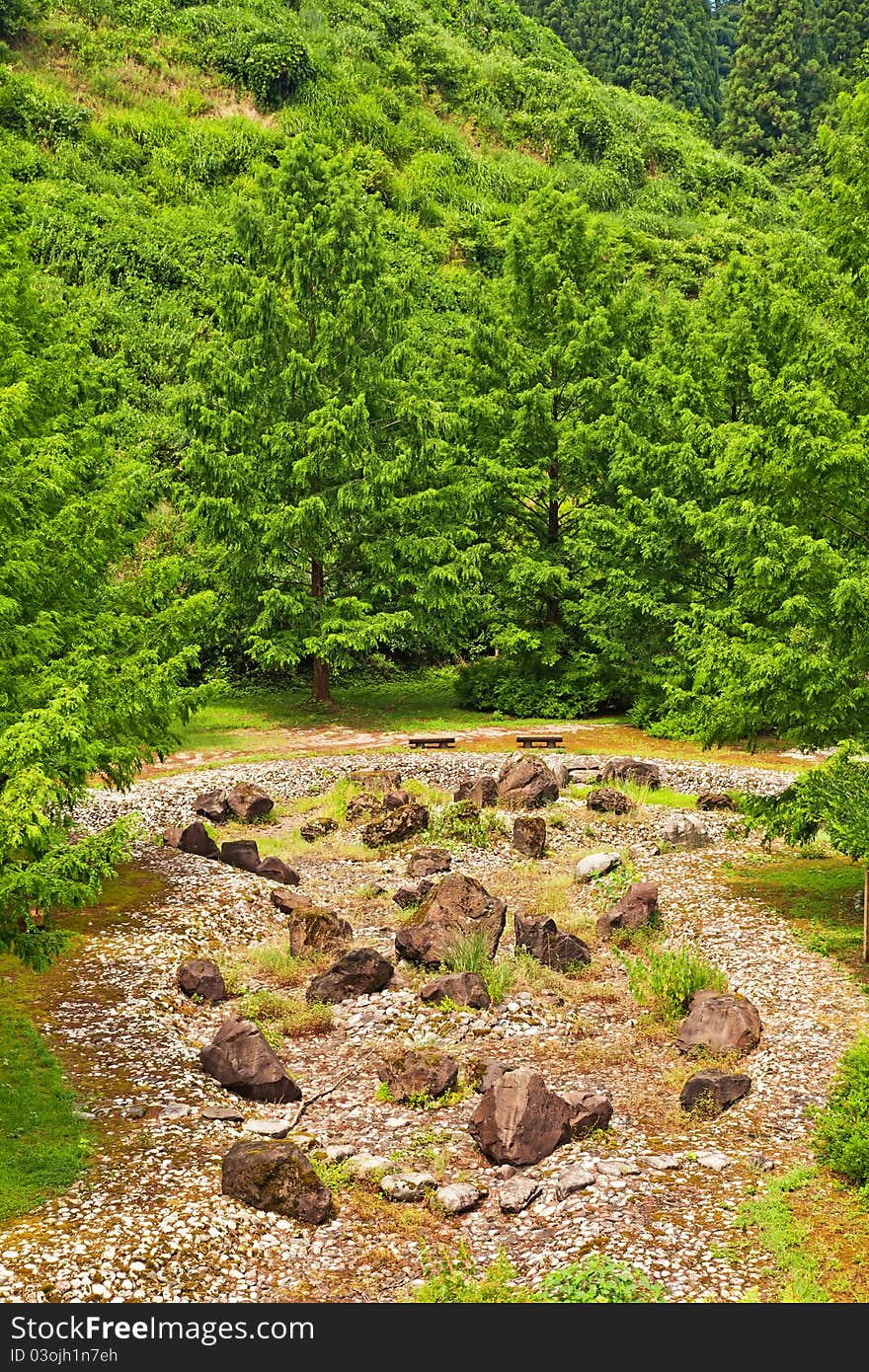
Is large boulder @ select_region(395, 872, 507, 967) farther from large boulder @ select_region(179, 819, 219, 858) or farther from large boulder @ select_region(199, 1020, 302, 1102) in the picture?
large boulder @ select_region(179, 819, 219, 858)

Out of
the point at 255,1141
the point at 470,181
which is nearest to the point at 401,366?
the point at 255,1141

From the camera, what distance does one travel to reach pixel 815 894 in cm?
1628

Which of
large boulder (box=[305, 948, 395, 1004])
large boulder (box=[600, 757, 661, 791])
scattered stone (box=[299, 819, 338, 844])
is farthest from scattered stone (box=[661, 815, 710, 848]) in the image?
large boulder (box=[305, 948, 395, 1004])

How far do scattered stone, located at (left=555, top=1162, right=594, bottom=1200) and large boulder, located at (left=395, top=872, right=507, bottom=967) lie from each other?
4.97m

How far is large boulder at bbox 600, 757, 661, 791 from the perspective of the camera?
875 inches

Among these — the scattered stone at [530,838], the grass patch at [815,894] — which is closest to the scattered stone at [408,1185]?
the grass patch at [815,894]

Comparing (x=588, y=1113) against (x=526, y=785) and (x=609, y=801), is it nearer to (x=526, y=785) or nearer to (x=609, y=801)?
(x=609, y=801)

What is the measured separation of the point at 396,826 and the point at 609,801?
4.01 meters

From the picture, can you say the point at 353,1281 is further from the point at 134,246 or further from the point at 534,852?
the point at 134,246

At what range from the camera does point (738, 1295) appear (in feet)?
24.4

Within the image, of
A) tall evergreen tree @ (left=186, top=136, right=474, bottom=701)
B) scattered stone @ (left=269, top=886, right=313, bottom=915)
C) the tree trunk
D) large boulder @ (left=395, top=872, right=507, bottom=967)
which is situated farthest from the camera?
the tree trunk

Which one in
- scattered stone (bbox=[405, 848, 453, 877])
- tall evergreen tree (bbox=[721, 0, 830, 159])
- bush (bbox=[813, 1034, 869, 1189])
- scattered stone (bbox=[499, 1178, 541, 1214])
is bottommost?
scattered stone (bbox=[405, 848, 453, 877])

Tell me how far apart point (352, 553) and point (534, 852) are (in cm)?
1346

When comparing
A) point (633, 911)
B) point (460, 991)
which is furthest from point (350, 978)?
point (633, 911)
